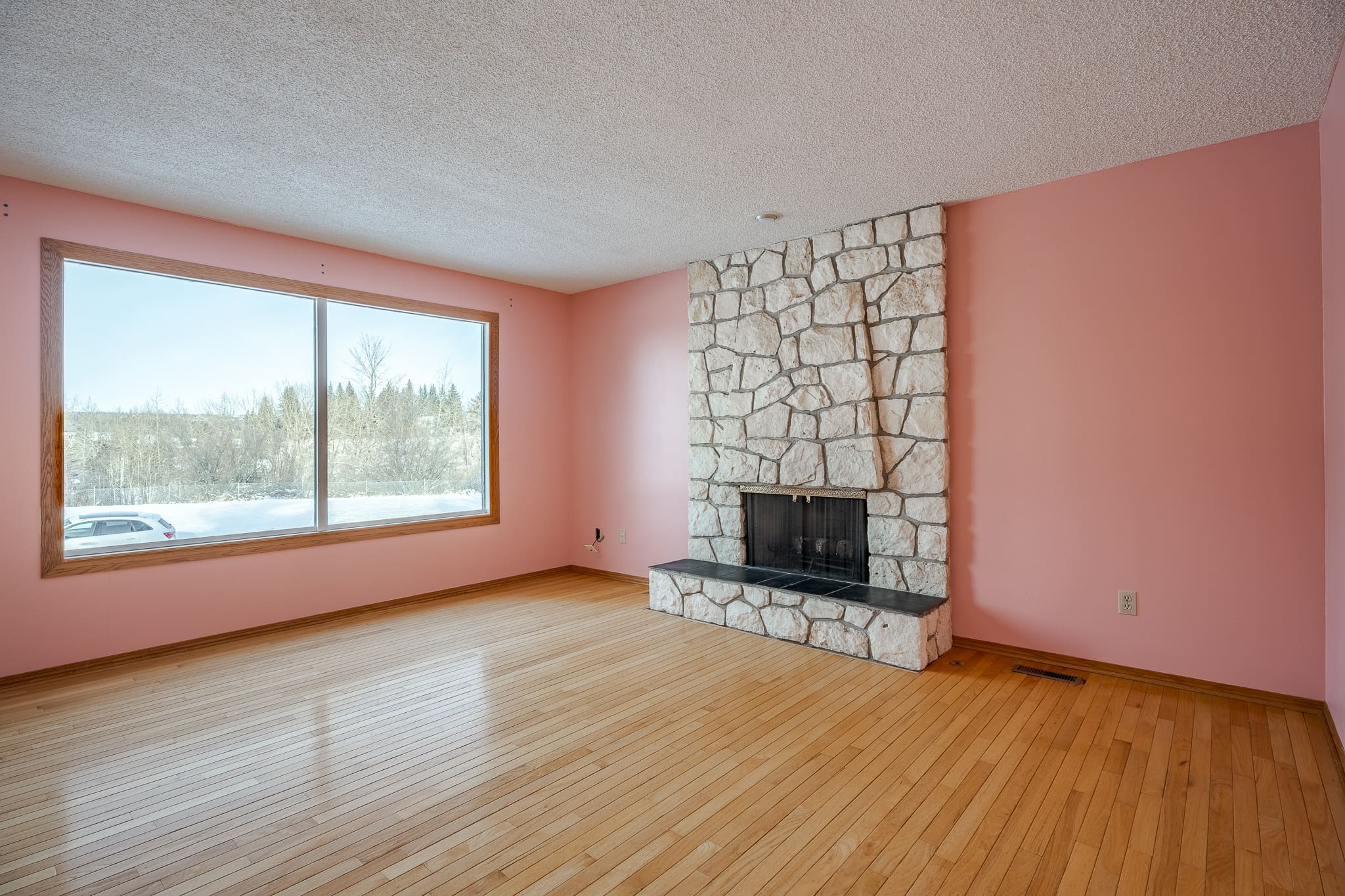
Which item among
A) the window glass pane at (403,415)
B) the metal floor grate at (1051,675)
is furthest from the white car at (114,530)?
the metal floor grate at (1051,675)

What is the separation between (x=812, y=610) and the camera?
3936 mm

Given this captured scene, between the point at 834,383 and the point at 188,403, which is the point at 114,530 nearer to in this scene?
the point at 188,403

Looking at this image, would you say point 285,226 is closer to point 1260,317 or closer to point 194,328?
point 194,328

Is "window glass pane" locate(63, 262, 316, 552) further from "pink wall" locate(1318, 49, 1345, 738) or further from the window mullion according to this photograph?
"pink wall" locate(1318, 49, 1345, 738)

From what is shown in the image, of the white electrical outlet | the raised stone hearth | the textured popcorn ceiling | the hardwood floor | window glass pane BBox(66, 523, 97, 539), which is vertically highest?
the textured popcorn ceiling

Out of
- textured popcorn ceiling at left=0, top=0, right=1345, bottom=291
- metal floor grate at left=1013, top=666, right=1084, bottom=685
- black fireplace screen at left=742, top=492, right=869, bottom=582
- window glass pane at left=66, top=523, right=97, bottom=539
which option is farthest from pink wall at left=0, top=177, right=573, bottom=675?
metal floor grate at left=1013, top=666, right=1084, bottom=685

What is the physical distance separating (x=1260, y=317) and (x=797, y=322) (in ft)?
7.86

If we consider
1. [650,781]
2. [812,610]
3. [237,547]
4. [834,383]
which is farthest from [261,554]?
[834,383]

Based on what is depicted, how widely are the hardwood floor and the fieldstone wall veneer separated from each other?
95 cm

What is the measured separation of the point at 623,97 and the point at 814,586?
118 inches

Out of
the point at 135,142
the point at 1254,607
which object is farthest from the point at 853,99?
the point at 135,142

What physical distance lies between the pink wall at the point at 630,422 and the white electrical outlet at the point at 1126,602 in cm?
298

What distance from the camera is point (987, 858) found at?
1939 mm

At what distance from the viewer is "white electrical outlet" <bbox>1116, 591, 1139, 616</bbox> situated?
333cm
